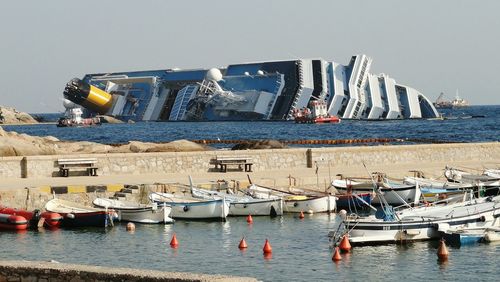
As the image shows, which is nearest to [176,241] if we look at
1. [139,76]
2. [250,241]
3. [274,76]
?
[250,241]

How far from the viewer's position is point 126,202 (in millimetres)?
30828

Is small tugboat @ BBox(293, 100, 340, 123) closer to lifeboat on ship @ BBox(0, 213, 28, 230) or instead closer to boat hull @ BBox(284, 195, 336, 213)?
boat hull @ BBox(284, 195, 336, 213)

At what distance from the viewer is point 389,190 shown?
32.5 meters

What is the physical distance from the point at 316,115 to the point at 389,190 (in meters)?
100

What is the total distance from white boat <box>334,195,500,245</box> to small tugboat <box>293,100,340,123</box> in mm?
105035

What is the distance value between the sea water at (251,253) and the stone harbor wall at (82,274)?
702 centimetres

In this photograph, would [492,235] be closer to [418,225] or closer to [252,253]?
[418,225]

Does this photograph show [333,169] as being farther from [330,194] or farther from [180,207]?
[180,207]

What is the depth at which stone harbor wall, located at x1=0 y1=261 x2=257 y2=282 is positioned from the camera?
13386mm

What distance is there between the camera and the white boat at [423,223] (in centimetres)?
2483

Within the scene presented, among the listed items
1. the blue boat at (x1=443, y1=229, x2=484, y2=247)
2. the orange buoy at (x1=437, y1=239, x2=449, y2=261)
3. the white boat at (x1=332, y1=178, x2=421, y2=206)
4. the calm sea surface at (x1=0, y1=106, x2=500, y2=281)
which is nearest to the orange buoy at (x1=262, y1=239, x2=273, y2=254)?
the calm sea surface at (x1=0, y1=106, x2=500, y2=281)

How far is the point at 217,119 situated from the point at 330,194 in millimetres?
119306

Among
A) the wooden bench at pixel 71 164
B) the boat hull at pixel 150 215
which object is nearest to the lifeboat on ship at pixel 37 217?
the boat hull at pixel 150 215

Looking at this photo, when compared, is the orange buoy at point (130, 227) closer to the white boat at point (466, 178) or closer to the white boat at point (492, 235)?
the white boat at point (492, 235)
